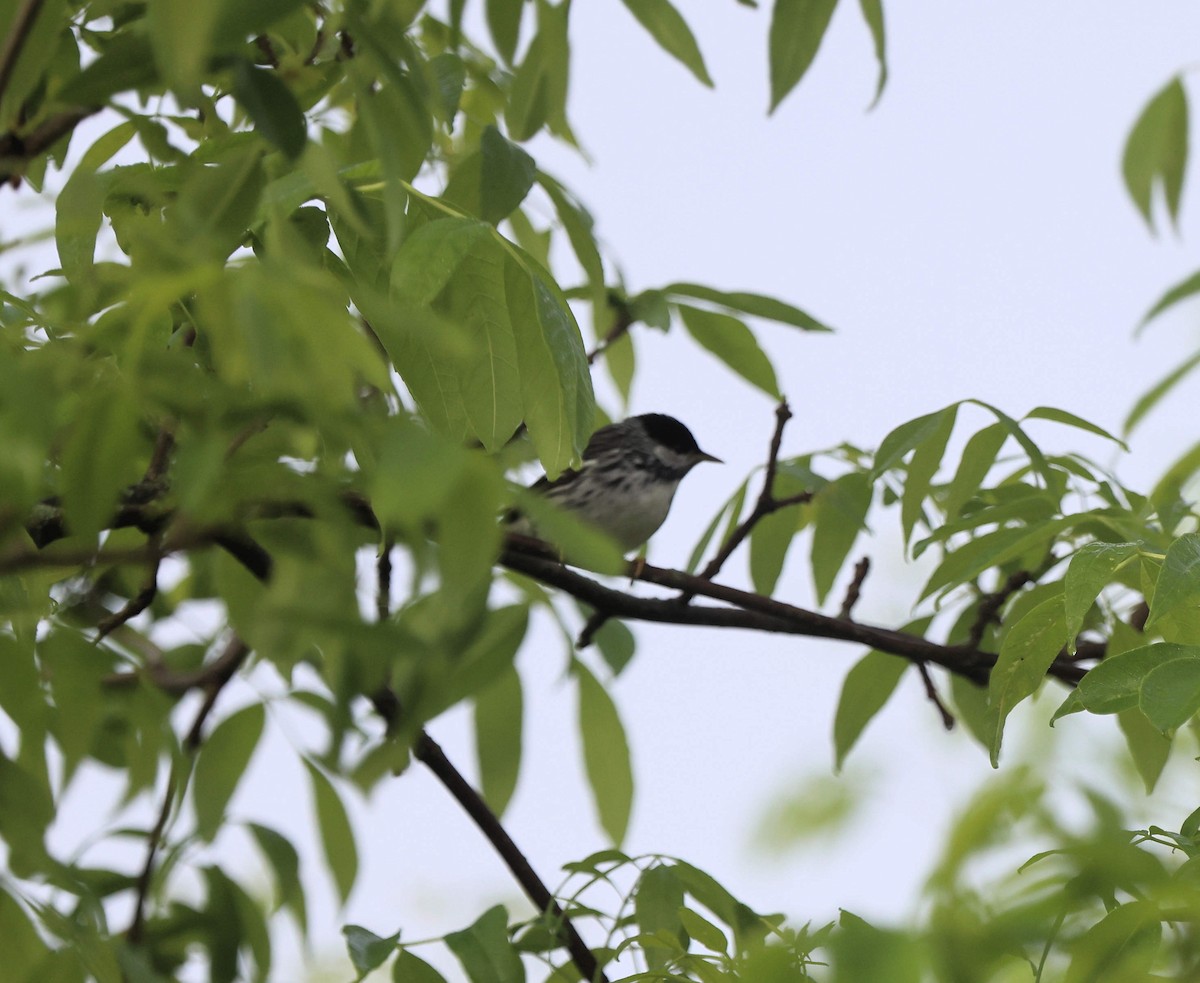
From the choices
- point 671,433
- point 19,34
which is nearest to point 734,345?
point 19,34

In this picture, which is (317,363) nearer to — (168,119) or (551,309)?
(551,309)

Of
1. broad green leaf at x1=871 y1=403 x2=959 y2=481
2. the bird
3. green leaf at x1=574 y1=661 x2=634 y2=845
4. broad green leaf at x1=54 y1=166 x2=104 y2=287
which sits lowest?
the bird

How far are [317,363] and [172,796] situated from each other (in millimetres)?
1327

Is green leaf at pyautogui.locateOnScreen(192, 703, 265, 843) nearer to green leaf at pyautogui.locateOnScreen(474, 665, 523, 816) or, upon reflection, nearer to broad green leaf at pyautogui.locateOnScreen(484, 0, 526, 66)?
green leaf at pyautogui.locateOnScreen(474, 665, 523, 816)

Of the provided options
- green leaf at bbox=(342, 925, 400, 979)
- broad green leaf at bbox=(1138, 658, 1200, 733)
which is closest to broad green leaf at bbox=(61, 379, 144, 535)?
green leaf at bbox=(342, 925, 400, 979)

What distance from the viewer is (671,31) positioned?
5.64 feet

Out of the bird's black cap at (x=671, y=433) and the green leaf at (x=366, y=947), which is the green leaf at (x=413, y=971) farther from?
the bird's black cap at (x=671, y=433)

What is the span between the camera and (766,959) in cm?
90

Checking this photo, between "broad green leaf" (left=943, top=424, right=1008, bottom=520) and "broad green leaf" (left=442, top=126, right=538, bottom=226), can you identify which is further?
"broad green leaf" (left=943, top=424, right=1008, bottom=520)

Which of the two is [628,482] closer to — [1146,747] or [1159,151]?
[1159,151]

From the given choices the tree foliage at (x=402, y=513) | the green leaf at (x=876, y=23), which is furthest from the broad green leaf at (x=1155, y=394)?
the green leaf at (x=876, y=23)

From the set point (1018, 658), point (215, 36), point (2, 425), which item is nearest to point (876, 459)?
point (1018, 658)

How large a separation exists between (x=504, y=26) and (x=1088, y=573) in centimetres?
102

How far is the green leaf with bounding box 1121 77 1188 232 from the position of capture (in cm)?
225
